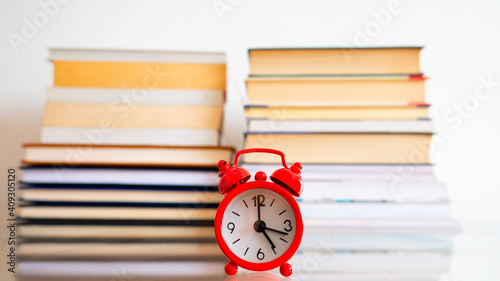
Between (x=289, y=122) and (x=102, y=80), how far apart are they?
0.42 m

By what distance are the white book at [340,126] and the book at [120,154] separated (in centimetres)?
9

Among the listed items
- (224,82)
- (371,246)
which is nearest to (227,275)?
(371,246)

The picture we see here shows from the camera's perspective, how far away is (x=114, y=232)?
829mm

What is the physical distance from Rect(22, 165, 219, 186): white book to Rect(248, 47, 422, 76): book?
0.24m

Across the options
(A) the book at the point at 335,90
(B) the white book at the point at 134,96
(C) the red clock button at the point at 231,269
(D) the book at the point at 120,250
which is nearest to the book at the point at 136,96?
(B) the white book at the point at 134,96

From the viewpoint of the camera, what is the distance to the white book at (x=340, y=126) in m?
0.87

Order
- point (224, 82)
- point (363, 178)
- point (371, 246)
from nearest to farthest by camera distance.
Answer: point (371, 246) → point (363, 178) → point (224, 82)

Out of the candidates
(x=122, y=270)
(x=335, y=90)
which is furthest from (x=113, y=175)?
(x=335, y=90)

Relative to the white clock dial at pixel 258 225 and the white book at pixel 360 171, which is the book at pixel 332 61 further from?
the white clock dial at pixel 258 225

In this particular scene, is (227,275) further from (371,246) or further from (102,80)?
(102,80)

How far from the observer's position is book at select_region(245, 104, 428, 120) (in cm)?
88

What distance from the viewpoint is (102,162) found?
89cm

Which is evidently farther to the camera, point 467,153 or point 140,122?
point 467,153

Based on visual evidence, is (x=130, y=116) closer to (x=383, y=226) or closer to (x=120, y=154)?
(x=120, y=154)
